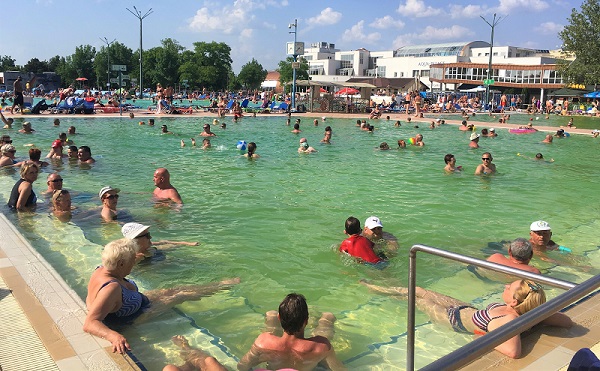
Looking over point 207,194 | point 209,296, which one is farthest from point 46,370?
point 207,194

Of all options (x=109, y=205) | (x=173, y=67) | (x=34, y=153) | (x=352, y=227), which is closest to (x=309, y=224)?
(x=352, y=227)

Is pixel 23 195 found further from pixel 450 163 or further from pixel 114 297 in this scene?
pixel 450 163

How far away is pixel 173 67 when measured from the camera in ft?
303

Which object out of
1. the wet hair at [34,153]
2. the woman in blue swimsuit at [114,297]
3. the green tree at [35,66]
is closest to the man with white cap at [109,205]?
the wet hair at [34,153]

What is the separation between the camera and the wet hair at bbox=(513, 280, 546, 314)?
3.96m

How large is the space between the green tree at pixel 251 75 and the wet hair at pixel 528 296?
362 feet

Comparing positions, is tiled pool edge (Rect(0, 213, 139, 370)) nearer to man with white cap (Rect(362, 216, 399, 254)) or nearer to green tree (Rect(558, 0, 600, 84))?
man with white cap (Rect(362, 216, 399, 254))

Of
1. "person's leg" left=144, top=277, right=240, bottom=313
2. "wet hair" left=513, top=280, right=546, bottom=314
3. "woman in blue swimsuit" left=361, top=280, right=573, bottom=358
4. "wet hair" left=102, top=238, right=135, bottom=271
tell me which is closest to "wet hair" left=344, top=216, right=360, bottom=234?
"woman in blue swimsuit" left=361, top=280, right=573, bottom=358

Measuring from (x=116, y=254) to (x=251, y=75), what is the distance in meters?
110

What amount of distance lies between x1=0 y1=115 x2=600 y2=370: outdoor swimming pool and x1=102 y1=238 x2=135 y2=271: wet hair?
0.68 metres

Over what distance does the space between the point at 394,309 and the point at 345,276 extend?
104 cm

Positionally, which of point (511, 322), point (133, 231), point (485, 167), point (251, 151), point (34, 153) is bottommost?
point (133, 231)

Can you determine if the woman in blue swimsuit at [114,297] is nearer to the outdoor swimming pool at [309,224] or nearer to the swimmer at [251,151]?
the outdoor swimming pool at [309,224]

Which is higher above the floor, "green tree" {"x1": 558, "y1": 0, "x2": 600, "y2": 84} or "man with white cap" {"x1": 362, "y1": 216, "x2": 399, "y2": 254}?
"green tree" {"x1": 558, "y1": 0, "x2": 600, "y2": 84}
